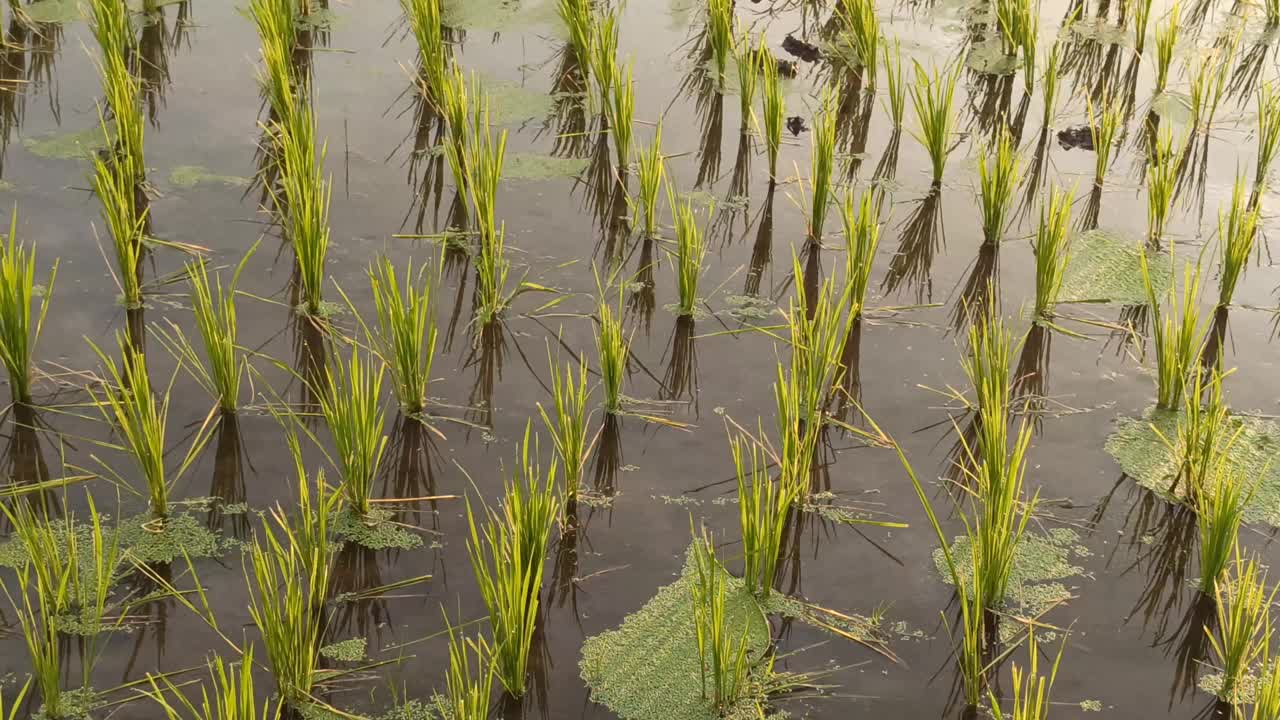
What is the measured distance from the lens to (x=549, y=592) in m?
2.70

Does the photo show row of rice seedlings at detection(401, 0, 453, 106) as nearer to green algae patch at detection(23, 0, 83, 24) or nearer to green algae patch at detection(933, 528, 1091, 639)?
green algae patch at detection(23, 0, 83, 24)

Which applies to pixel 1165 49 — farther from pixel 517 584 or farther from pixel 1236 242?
pixel 517 584

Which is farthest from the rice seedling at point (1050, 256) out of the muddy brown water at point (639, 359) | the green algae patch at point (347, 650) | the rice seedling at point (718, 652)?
the green algae patch at point (347, 650)

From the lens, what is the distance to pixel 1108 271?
3838 mm

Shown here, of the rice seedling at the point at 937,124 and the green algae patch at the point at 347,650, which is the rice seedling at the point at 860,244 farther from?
the green algae patch at the point at 347,650

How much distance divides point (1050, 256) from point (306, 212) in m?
2.03

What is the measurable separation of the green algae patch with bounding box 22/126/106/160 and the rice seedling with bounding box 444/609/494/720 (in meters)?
2.49

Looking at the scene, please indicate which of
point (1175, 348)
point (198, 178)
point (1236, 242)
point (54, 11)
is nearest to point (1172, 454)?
point (1175, 348)

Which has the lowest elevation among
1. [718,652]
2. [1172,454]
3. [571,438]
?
[718,652]

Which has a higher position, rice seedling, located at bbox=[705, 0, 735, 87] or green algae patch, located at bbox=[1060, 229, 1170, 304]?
rice seedling, located at bbox=[705, 0, 735, 87]

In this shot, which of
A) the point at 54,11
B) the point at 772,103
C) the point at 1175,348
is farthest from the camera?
the point at 54,11

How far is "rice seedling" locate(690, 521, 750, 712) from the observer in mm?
2312

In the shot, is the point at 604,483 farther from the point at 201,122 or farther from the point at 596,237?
the point at 201,122

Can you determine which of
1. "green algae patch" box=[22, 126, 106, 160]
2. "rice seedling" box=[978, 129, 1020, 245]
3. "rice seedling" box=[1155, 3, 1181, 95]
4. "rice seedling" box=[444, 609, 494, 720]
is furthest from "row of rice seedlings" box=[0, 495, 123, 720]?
"rice seedling" box=[1155, 3, 1181, 95]
